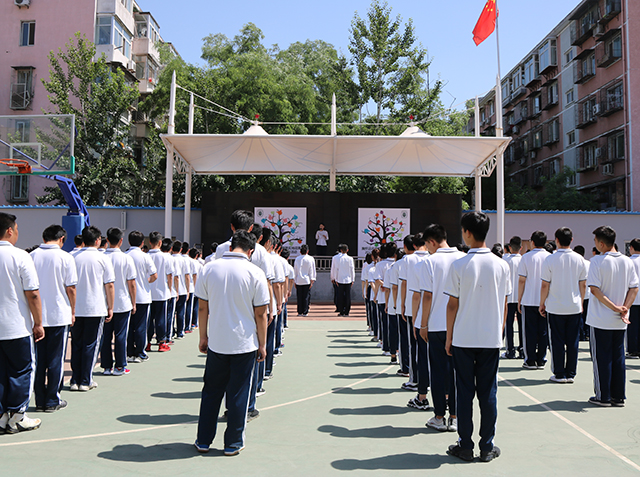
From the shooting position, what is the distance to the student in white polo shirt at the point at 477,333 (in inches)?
169

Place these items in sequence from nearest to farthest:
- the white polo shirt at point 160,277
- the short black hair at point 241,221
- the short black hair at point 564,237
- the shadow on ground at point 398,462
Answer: the shadow on ground at point 398,462 → the short black hair at point 241,221 → the short black hair at point 564,237 → the white polo shirt at point 160,277

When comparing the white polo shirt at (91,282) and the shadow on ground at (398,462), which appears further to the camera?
the white polo shirt at (91,282)

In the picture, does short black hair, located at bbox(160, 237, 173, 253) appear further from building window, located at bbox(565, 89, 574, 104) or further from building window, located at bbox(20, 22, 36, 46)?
building window, located at bbox(565, 89, 574, 104)

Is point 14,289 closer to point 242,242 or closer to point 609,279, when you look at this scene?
point 242,242

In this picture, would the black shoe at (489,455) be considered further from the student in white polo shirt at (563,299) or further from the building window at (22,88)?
the building window at (22,88)

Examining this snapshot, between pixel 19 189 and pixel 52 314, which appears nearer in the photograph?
pixel 52 314

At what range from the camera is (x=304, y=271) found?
51.0 ft

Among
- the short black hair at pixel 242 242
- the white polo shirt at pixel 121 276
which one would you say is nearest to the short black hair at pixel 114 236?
the white polo shirt at pixel 121 276

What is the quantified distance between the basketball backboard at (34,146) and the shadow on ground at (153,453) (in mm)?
10858

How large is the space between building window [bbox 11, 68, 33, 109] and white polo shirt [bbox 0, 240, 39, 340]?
2890cm

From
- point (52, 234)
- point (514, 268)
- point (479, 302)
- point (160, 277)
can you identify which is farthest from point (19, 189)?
point (479, 302)

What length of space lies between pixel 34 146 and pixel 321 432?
40.1 feet

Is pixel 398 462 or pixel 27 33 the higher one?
pixel 27 33

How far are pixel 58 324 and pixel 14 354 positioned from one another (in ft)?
2.45
